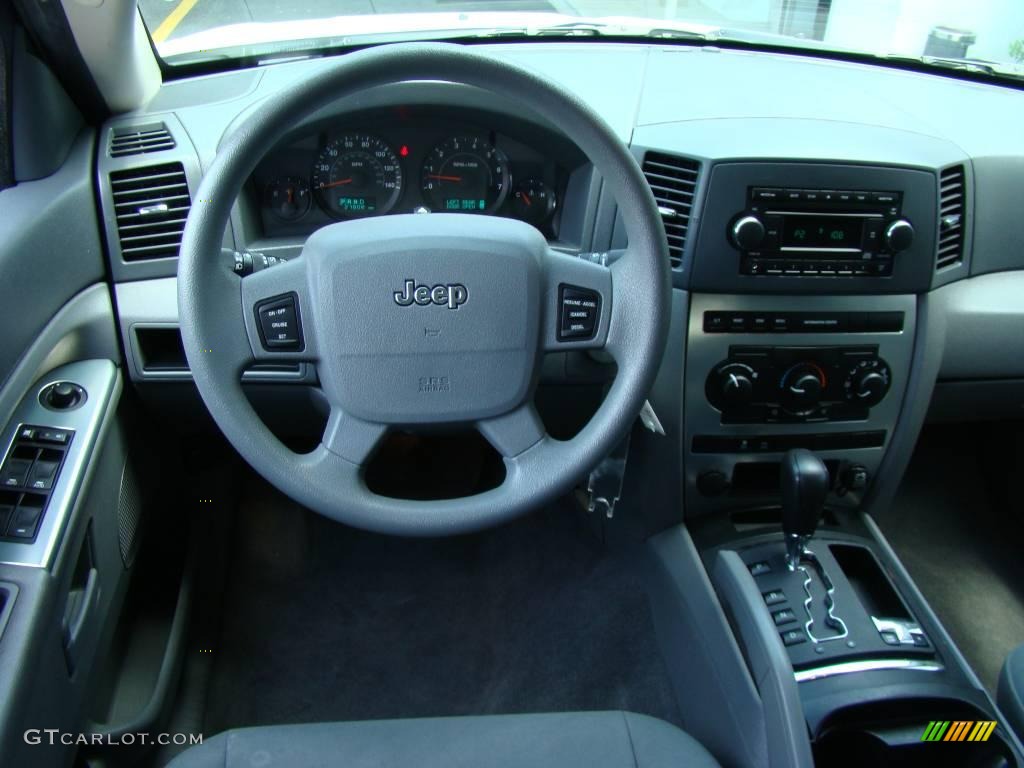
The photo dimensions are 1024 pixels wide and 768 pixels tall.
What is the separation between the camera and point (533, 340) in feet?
3.82

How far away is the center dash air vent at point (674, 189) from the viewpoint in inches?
58.6

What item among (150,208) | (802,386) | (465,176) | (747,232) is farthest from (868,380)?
(150,208)

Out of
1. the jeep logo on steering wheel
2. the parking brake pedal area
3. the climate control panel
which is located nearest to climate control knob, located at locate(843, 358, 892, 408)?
the climate control panel

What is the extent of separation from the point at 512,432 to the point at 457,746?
17.0 inches

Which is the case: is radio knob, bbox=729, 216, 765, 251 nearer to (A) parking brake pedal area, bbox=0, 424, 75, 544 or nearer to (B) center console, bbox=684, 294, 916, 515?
(B) center console, bbox=684, 294, 916, 515

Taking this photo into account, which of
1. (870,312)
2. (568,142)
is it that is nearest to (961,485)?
(870,312)

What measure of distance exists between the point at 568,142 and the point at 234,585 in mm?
1293

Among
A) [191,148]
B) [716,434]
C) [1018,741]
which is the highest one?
[191,148]

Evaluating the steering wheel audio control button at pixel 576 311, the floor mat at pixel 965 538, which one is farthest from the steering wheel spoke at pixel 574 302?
the floor mat at pixel 965 538

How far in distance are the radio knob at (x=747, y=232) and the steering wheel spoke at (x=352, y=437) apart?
2.33 ft

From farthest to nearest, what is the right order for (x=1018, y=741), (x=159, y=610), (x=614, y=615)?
(x=614, y=615), (x=159, y=610), (x=1018, y=741)

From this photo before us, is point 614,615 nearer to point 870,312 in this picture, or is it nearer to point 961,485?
point 870,312

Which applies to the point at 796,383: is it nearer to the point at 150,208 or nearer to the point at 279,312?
the point at 279,312

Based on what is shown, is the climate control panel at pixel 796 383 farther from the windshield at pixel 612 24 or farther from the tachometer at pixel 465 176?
the windshield at pixel 612 24
